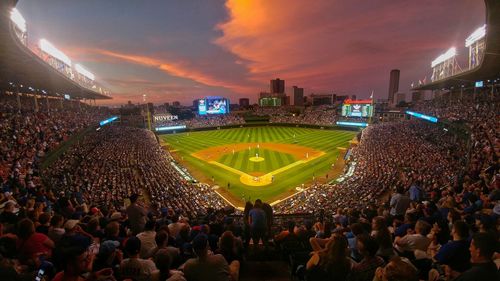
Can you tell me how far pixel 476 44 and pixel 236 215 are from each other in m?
45.4

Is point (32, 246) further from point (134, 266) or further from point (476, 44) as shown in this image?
Result: point (476, 44)

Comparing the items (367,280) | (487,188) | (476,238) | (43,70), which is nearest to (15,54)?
(43,70)

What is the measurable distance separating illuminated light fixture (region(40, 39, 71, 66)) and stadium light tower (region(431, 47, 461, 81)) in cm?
6992

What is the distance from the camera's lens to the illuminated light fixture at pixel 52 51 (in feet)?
113

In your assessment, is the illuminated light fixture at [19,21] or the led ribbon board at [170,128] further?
the led ribbon board at [170,128]

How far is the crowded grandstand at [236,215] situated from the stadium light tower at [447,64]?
23.5 ft

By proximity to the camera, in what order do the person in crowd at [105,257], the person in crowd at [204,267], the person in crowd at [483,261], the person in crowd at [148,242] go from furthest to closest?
the person in crowd at [148,242], the person in crowd at [105,257], the person in crowd at [204,267], the person in crowd at [483,261]

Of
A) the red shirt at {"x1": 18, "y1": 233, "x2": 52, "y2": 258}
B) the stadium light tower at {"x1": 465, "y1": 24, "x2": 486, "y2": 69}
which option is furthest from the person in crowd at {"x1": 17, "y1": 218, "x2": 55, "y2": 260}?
the stadium light tower at {"x1": 465, "y1": 24, "x2": 486, "y2": 69}

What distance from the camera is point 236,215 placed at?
1142 centimetres

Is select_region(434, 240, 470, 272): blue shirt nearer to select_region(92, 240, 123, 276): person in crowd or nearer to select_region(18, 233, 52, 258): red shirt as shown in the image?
select_region(92, 240, 123, 276): person in crowd

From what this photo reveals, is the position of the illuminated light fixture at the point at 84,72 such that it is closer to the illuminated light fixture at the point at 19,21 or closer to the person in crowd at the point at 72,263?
the illuminated light fixture at the point at 19,21

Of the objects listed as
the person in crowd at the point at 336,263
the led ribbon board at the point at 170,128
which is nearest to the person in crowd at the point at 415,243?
the person in crowd at the point at 336,263

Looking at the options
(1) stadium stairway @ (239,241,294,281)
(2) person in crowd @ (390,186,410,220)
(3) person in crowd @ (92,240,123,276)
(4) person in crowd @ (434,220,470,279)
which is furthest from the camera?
(2) person in crowd @ (390,186,410,220)

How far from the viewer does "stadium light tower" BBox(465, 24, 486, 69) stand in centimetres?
3241
